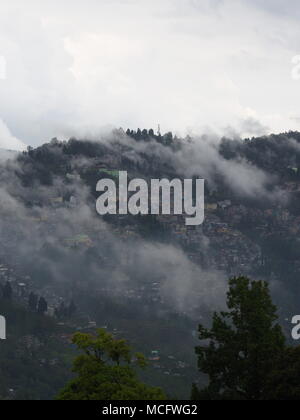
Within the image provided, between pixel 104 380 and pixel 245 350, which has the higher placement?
pixel 245 350

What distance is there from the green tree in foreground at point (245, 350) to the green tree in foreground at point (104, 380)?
659 inches

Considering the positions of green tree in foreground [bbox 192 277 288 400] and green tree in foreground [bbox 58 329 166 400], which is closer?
green tree in foreground [bbox 58 329 166 400]

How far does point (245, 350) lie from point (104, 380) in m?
24.8

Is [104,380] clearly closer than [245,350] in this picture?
Yes

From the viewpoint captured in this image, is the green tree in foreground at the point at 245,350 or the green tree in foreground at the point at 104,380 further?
the green tree in foreground at the point at 245,350

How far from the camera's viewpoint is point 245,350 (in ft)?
293

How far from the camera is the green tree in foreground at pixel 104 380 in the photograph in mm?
70188

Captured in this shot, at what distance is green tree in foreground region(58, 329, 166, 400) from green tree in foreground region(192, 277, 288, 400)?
54.9 ft

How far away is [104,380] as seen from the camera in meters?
71.6

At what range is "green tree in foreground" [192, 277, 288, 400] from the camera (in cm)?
8750
